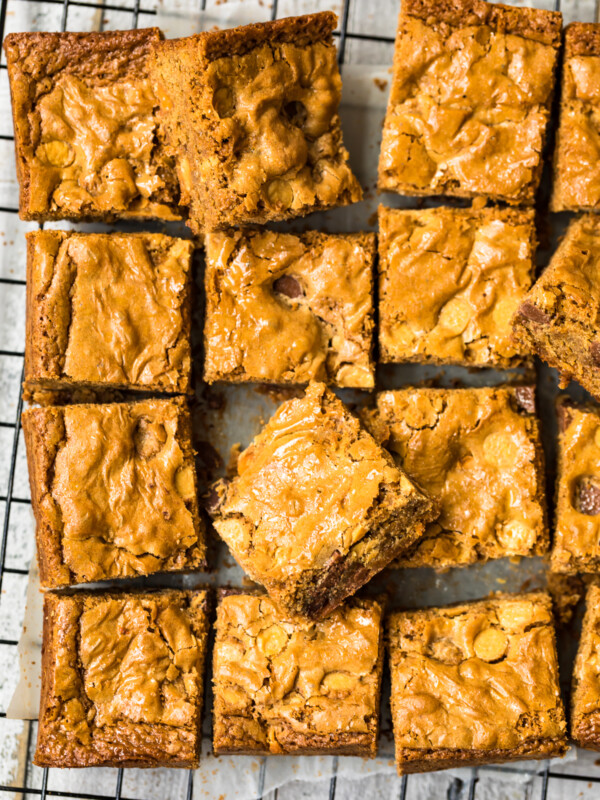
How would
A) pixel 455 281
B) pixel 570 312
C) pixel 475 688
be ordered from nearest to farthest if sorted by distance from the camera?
pixel 570 312 < pixel 475 688 < pixel 455 281

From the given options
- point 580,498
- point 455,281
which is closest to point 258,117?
point 455,281

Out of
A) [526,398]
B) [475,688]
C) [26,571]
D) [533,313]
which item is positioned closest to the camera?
[533,313]

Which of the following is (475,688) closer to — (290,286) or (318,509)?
(318,509)

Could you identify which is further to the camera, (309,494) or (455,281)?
(455,281)

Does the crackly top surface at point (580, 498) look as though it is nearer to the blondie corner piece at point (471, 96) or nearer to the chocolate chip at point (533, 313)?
the chocolate chip at point (533, 313)

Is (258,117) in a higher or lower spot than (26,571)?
higher

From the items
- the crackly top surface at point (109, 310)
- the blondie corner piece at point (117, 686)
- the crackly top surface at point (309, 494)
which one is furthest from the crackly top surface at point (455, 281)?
the blondie corner piece at point (117, 686)

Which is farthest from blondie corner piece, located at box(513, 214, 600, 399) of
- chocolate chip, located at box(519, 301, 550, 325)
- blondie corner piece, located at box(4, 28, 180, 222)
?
blondie corner piece, located at box(4, 28, 180, 222)
